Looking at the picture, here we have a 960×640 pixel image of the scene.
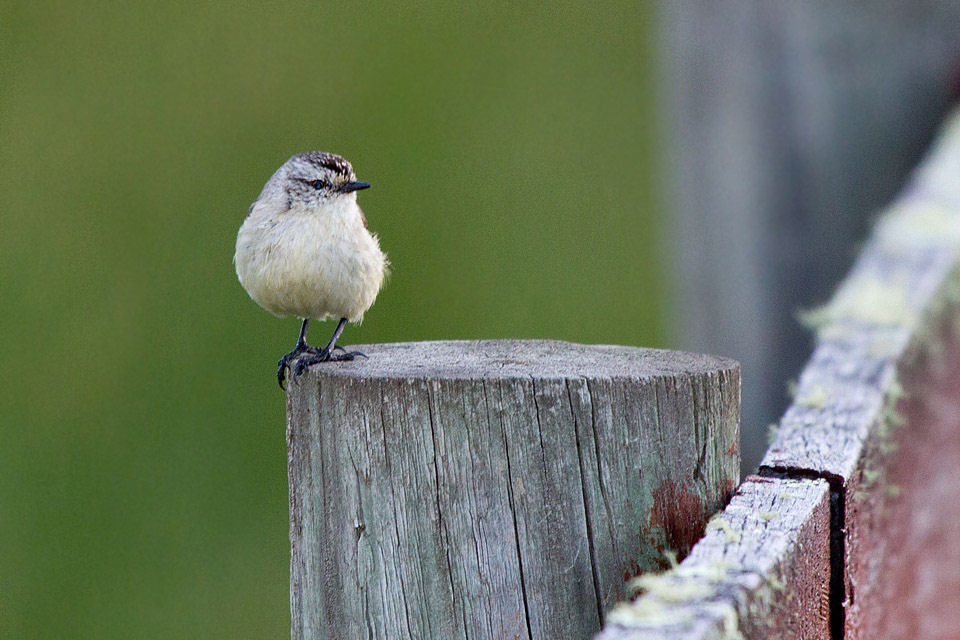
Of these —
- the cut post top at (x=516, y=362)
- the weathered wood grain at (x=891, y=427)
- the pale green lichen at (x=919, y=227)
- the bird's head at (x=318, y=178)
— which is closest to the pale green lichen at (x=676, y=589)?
the cut post top at (x=516, y=362)

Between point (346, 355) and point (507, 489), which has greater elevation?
point (346, 355)

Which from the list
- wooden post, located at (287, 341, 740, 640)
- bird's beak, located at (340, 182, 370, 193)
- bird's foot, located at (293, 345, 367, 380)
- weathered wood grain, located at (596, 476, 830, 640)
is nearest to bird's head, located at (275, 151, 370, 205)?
bird's beak, located at (340, 182, 370, 193)

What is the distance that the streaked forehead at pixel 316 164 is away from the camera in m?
2.62

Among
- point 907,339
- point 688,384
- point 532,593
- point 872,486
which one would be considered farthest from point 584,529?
point 907,339

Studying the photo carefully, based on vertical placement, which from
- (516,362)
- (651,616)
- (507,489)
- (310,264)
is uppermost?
(310,264)

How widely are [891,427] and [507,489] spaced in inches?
34.7

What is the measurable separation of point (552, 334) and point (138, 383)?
2.48 m

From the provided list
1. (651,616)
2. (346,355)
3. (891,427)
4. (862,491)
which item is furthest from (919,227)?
(651,616)

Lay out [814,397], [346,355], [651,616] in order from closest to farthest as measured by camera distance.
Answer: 1. [651,616]
2. [346,355]
3. [814,397]

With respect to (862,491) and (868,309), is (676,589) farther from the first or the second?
(868,309)

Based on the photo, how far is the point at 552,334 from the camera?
6.72 m

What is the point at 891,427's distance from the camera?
1.97 meters

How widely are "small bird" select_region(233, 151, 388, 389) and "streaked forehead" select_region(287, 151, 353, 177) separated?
0.03 metres

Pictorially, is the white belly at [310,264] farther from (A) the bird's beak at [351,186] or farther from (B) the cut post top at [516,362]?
(B) the cut post top at [516,362]
